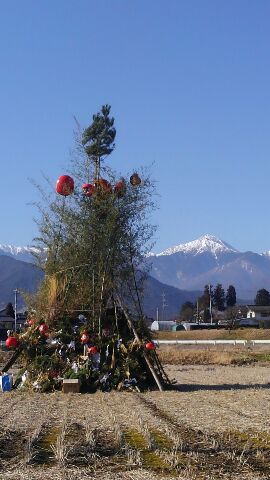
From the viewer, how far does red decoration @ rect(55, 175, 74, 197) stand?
58.2 feet

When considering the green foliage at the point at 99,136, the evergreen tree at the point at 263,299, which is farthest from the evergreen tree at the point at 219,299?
the green foliage at the point at 99,136

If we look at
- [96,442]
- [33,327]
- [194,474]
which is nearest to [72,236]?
[33,327]

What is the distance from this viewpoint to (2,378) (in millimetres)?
17484

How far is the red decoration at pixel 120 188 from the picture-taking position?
17844 mm

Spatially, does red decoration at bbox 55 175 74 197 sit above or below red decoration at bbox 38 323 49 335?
above

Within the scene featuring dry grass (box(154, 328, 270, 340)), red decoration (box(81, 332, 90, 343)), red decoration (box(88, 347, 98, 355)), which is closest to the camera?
red decoration (box(88, 347, 98, 355))

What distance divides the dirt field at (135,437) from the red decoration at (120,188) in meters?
5.10

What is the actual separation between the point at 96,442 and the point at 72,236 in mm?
9654

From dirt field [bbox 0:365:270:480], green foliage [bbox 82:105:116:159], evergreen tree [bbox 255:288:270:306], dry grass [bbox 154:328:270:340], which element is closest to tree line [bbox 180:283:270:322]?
evergreen tree [bbox 255:288:270:306]

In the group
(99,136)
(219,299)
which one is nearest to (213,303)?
(219,299)

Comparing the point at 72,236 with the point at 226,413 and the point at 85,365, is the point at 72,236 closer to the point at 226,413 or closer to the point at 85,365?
the point at 85,365

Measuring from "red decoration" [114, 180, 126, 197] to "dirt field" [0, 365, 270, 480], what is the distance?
201 inches

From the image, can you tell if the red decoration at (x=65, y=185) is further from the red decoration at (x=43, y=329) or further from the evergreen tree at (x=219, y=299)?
the evergreen tree at (x=219, y=299)

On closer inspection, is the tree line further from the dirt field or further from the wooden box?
the dirt field
